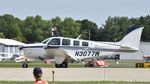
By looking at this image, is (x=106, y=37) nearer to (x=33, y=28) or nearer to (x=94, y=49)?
(x=33, y=28)

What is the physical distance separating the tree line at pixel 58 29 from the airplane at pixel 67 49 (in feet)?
331

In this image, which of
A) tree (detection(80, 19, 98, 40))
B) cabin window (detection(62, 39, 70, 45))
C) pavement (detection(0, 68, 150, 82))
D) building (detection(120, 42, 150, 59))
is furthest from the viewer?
tree (detection(80, 19, 98, 40))

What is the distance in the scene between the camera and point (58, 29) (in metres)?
154

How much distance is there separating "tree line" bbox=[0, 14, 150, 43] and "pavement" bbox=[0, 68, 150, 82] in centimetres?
11511

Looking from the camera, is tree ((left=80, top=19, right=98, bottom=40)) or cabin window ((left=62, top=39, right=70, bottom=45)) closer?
cabin window ((left=62, top=39, right=70, bottom=45))

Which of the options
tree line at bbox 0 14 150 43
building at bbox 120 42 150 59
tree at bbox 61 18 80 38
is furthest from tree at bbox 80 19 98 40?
building at bbox 120 42 150 59

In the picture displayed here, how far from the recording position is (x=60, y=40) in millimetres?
38594

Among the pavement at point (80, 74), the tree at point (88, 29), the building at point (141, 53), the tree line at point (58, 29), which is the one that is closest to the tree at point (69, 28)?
the tree line at point (58, 29)

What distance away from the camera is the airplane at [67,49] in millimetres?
38594

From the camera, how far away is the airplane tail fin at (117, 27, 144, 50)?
42.9 m

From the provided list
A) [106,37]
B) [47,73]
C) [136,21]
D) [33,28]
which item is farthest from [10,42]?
[47,73]

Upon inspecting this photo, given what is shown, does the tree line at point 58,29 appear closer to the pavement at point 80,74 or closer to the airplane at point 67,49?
the airplane at point 67,49

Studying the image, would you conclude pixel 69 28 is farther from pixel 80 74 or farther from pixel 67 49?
pixel 80 74

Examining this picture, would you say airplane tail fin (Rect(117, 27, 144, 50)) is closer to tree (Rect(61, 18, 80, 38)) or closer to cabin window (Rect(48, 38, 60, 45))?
cabin window (Rect(48, 38, 60, 45))
